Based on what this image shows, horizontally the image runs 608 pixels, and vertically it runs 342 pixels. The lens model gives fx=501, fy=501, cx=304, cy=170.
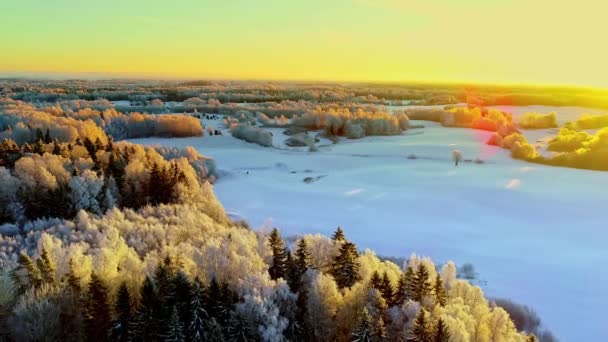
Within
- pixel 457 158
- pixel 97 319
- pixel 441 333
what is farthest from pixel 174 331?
pixel 457 158

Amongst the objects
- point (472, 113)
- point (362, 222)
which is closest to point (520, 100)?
point (472, 113)

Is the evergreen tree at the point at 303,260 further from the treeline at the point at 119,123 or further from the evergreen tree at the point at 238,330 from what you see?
the treeline at the point at 119,123

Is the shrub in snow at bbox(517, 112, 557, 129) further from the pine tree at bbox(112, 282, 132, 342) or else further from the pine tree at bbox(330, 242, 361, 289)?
the pine tree at bbox(112, 282, 132, 342)

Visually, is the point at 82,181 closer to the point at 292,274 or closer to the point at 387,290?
the point at 292,274

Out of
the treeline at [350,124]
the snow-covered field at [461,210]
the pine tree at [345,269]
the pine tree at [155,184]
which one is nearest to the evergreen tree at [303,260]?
the pine tree at [345,269]

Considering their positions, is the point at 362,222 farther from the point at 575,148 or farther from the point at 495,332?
the point at 575,148
